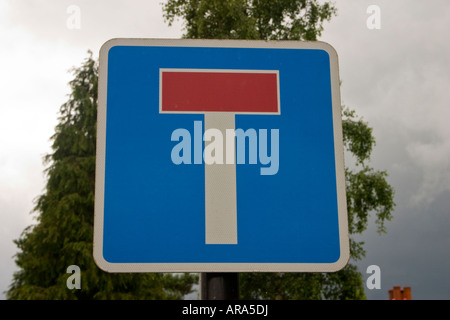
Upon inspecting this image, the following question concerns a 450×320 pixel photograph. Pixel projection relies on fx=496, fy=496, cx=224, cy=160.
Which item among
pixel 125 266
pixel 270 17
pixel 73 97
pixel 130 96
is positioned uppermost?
pixel 270 17

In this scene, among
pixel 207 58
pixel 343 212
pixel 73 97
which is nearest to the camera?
pixel 343 212

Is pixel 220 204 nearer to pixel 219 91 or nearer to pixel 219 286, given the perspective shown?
pixel 219 286

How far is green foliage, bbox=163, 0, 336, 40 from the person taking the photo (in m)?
16.7

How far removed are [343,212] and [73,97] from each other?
18.6 metres

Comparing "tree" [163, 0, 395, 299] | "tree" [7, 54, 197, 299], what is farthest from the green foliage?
"tree" [7, 54, 197, 299]

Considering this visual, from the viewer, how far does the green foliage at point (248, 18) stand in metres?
16.7

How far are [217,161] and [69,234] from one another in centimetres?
1567

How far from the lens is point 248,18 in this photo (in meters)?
16.6

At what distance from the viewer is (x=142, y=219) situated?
6.07ft

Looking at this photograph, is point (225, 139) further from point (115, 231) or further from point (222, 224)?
point (115, 231)
